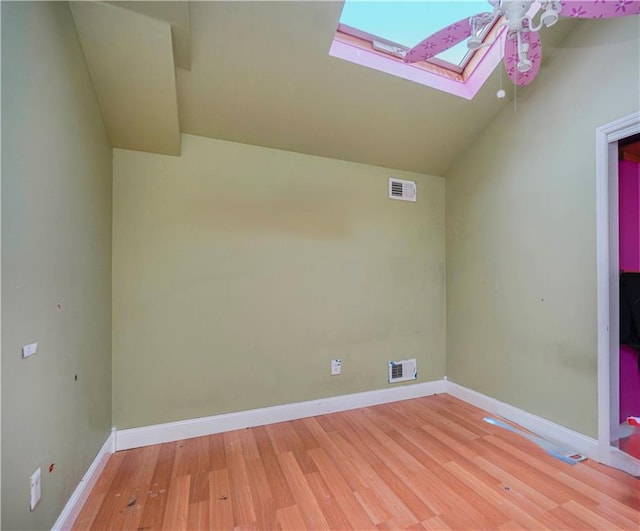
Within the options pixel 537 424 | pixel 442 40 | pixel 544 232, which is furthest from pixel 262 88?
pixel 537 424

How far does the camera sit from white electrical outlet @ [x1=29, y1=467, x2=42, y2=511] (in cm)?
106

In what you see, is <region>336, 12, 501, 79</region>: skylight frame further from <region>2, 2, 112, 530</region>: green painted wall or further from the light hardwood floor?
the light hardwood floor

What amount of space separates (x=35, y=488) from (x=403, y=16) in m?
2.98

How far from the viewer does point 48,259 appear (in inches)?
47.1

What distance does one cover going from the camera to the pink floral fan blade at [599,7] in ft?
4.12

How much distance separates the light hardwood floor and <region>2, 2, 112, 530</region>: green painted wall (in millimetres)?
365

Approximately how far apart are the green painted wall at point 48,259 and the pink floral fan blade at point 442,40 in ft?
5.39

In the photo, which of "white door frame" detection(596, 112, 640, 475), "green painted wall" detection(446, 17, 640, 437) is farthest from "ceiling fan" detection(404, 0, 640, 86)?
"white door frame" detection(596, 112, 640, 475)

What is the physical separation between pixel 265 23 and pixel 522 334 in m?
2.72

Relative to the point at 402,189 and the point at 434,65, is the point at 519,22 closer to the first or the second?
the point at 434,65

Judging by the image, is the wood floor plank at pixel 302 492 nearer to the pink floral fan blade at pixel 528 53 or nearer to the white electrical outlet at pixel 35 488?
the white electrical outlet at pixel 35 488

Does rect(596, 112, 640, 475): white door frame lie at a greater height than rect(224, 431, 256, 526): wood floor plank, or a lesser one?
greater

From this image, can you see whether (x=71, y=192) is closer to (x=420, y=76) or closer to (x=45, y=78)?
(x=45, y=78)

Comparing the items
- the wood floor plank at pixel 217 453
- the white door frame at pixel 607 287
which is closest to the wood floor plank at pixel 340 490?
the wood floor plank at pixel 217 453
